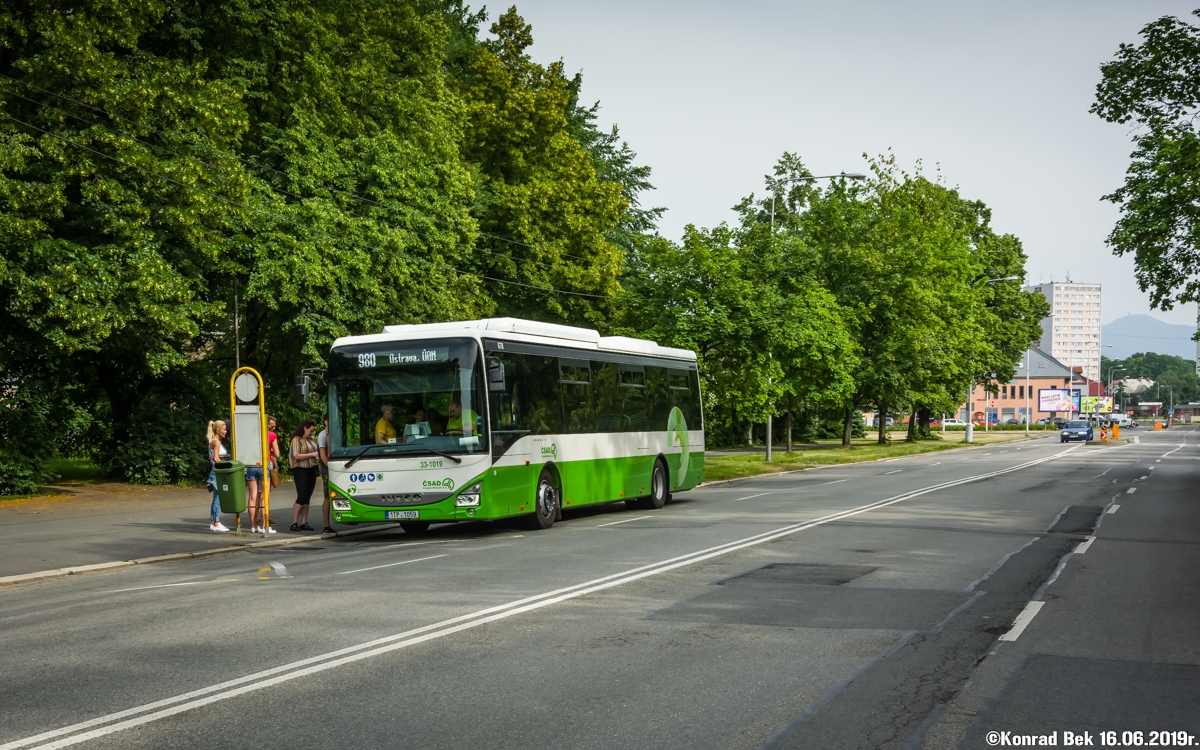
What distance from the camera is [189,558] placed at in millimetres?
15359

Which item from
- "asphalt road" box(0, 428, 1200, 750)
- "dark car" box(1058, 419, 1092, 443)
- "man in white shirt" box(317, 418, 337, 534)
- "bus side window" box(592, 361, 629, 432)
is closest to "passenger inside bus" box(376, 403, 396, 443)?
"man in white shirt" box(317, 418, 337, 534)

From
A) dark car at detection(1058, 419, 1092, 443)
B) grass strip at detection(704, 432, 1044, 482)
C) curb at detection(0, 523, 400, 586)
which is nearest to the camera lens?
curb at detection(0, 523, 400, 586)

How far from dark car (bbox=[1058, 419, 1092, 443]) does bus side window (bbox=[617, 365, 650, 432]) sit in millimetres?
58469

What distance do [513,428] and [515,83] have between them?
27418mm

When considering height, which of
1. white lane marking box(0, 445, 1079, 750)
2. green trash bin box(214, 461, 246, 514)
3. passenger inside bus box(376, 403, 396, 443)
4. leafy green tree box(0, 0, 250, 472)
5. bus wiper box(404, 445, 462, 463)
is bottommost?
white lane marking box(0, 445, 1079, 750)

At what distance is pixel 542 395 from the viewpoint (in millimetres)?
18328

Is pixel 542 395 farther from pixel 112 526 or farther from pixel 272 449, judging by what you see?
pixel 112 526

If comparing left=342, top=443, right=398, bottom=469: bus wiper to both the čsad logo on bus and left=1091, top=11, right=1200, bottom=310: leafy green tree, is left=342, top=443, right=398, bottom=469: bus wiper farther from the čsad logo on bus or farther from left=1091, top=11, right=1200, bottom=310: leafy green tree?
left=1091, top=11, right=1200, bottom=310: leafy green tree

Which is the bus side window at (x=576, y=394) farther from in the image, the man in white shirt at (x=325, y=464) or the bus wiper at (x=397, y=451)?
the man in white shirt at (x=325, y=464)

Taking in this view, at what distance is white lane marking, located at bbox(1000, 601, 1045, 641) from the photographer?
8.34 metres

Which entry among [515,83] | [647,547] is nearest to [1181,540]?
[647,547]

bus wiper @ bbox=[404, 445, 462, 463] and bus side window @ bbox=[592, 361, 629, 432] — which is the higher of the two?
bus side window @ bbox=[592, 361, 629, 432]

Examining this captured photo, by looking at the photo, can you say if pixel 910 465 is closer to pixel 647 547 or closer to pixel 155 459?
pixel 155 459

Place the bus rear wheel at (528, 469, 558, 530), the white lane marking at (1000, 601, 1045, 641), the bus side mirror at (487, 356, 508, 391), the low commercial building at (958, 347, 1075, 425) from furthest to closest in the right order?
the low commercial building at (958, 347, 1075, 425) < the bus rear wheel at (528, 469, 558, 530) < the bus side mirror at (487, 356, 508, 391) < the white lane marking at (1000, 601, 1045, 641)
